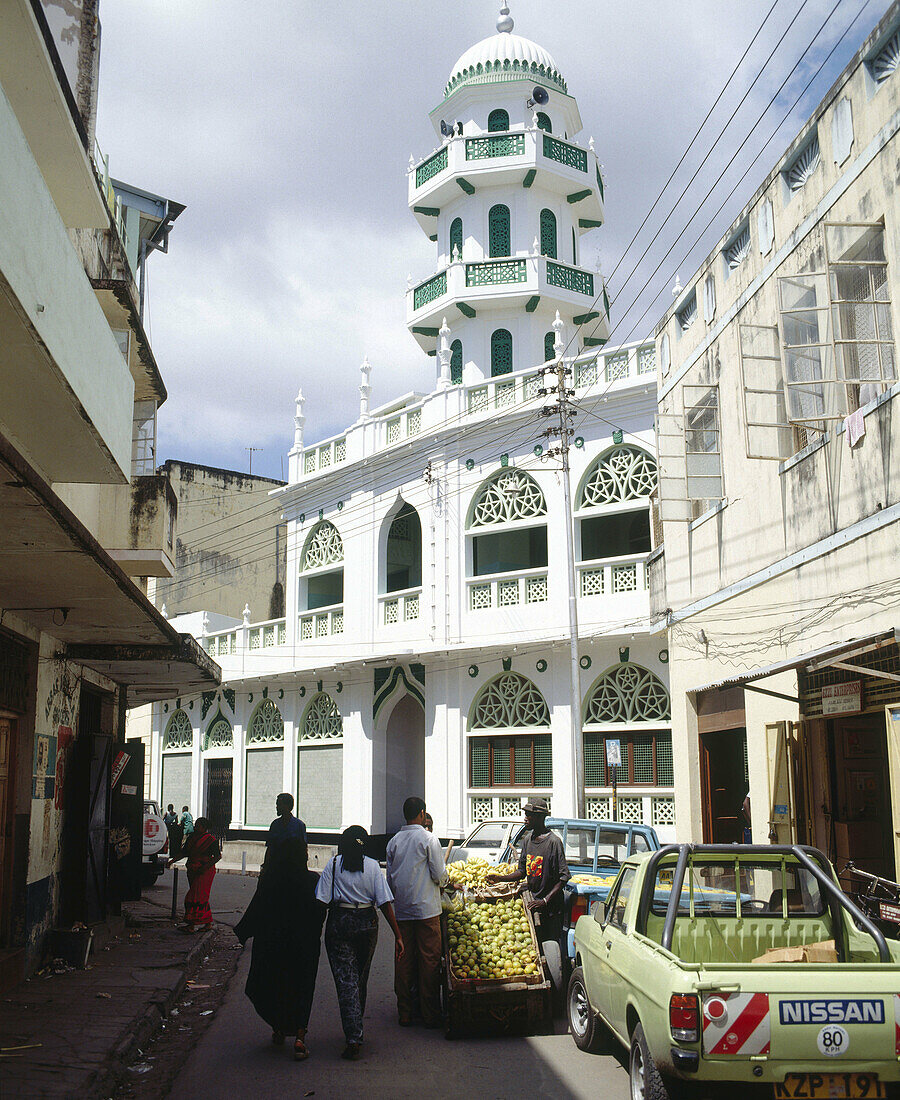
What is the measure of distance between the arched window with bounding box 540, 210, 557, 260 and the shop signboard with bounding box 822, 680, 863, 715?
19990mm

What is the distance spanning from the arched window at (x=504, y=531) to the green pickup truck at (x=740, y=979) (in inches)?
625

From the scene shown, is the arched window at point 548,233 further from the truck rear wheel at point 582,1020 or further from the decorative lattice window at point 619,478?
the truck rear wheel at point 582,1020

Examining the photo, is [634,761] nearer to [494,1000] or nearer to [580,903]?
[580,903]

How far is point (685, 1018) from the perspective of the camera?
16.8 ft

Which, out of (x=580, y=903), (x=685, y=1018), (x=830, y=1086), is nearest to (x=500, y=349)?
(x=580, y=903)

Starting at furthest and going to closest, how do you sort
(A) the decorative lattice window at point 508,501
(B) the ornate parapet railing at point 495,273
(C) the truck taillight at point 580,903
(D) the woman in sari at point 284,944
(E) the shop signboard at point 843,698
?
(B) the ornate parapet railing at point 495,273 → (A) the decorative lattice window at point 508,501 → (E) the shop signboard at point 843,698 → (C) the truck taillight at point 580,903 → (D) the woman in sari at point 284,944

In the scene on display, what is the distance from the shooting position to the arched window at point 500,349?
28.2 meters

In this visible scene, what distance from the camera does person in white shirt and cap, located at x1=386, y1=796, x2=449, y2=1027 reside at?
8.55 meters

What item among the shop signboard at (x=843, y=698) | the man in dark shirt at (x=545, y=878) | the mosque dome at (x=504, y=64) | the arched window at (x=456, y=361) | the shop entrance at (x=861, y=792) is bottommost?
the man in dark shirt at (x=545, y=878)

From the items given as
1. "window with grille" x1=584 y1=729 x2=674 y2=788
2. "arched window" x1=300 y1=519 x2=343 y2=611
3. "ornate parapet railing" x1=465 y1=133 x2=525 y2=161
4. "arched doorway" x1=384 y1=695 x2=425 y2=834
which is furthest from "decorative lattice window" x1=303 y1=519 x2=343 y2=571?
"ornate parapet railing" x1=465 y1=133 x2=525 y2=161

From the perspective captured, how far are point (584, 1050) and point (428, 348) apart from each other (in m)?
25.2

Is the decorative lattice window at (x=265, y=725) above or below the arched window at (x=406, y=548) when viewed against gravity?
below

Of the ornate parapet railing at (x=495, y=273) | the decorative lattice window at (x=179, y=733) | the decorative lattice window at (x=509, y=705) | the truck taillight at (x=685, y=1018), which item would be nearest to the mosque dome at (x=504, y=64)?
the ornate parapet railing at (x=495, y=273)

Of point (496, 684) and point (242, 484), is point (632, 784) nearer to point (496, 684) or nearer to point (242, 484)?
point (496, 684)
